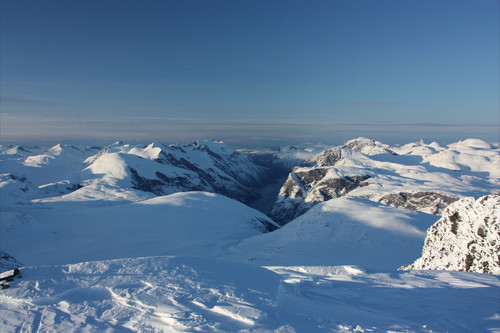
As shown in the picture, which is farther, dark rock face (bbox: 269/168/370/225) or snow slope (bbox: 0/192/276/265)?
dark rock face (bbox: 269/168/370/225)

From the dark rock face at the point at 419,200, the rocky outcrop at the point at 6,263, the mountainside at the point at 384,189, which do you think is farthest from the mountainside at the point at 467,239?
the dark rock face at the point at 419,200

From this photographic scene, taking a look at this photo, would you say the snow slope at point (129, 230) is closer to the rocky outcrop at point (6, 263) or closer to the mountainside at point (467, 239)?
the rocky outcrop at point (6, 263)

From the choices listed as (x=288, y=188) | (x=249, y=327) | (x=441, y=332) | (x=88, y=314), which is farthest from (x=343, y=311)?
(x=288, y=188)

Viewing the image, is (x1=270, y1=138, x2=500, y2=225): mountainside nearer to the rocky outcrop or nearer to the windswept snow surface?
the windswept snow surface

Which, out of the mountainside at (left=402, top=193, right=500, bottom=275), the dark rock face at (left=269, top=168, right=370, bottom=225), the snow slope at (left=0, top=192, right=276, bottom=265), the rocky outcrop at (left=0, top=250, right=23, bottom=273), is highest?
the mountainside at (left=402, top=193, right=500, bottom=275)

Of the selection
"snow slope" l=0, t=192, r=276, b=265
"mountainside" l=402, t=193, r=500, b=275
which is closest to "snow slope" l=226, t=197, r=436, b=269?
"snow slope" l=0, t=192, r=276, b=265

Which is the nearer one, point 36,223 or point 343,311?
point 343,311

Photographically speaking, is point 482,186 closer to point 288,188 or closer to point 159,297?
point 288,188
